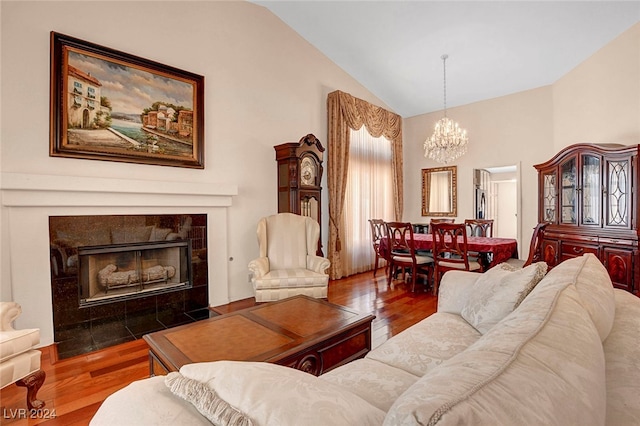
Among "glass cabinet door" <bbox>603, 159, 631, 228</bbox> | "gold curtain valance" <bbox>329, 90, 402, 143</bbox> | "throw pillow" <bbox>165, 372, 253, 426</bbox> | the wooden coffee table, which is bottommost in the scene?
the wooden coffee table

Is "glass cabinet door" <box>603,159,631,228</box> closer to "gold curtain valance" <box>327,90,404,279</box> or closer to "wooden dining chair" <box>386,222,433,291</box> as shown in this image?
"wooden dining chair" <box>386,222,433,291</box>

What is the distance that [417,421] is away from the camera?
407 mm

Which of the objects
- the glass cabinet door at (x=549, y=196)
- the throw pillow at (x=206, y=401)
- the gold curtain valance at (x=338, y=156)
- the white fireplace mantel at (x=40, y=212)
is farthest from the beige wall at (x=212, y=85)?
the glass cabinet door at (x=549, y=196)

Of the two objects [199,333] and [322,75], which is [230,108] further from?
[199,333]

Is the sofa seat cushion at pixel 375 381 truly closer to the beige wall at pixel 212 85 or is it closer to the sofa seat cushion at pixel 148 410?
the sofa seat cushion at pixel 148 410

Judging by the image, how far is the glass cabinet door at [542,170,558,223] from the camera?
3.99 m

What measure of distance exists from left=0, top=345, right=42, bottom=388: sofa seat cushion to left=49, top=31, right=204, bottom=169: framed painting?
5.74ft

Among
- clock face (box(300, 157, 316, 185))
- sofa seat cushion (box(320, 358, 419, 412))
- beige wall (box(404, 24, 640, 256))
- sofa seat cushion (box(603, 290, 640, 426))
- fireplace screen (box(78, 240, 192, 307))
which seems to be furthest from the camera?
clock face (box(300, 157, 316, 185))

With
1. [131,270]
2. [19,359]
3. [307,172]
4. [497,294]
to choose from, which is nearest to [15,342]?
[19,359]

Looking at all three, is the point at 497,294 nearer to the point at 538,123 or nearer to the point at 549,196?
the point at 549,196

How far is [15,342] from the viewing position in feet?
5.43

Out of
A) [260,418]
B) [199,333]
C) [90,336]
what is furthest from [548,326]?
[90,336]

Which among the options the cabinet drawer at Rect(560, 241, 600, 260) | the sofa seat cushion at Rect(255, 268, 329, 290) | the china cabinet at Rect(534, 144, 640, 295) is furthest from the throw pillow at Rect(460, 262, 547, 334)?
the cabinet drawer at Rect(560, 241, 600, 260)

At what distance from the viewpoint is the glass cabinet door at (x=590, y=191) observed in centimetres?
339
